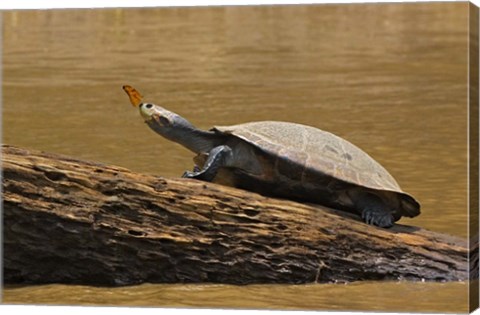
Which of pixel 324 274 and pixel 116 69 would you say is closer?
pixel 324 274

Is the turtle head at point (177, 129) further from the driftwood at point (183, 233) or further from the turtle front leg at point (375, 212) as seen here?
the turtle front leg at point (375, 212)

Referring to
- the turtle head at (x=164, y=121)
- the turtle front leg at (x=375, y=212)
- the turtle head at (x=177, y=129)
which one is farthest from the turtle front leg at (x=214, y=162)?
the turtle front leg at (x=375, y=212)

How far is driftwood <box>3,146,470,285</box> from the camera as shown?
20.3ft

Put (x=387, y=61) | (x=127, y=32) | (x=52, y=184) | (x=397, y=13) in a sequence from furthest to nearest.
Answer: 1. (x=387, y=61)
2. (x=127, y=32)
3. (x=397, y=13)
4. (x=52, y=184)

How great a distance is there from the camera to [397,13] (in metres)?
10.4

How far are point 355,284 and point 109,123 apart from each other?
454 cm

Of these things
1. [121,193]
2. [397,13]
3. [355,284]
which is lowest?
[355,284]

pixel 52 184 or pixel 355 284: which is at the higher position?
pixel 52 184

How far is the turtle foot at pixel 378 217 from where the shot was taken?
6.33 m

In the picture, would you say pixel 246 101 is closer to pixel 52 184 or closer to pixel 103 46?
pixel 103 46

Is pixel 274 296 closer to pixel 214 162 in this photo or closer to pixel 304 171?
A: pixel 304 171

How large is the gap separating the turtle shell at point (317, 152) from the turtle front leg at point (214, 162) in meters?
0.09

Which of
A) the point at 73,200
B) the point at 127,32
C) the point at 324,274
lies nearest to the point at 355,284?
the point at 324,274

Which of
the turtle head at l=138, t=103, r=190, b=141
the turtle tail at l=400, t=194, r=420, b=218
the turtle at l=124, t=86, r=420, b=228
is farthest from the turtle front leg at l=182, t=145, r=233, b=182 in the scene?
the turtle tail at l=400, t=194, r=420, b=218
